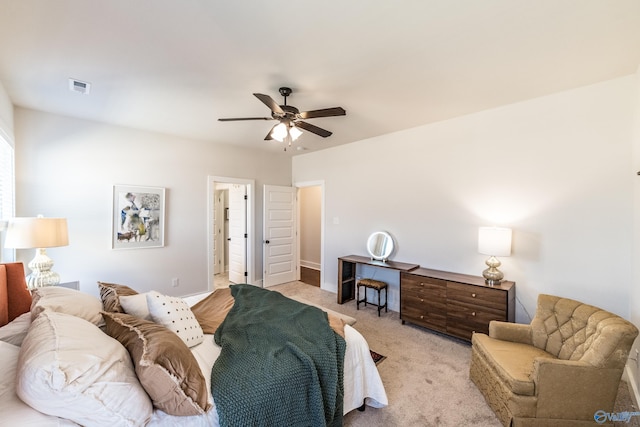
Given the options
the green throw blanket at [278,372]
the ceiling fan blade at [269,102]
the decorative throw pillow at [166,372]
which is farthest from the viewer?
the ceiling fan blade at [269,102]

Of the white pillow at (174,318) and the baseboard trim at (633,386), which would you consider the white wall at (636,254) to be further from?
the white pillow at (174,318)

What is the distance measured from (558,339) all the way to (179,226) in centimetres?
473

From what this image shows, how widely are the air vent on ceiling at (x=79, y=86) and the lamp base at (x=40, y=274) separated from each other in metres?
1.69

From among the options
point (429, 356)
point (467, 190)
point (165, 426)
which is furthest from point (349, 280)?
point (165, 426)

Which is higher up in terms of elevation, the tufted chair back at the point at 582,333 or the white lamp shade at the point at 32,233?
the white lamp shade at the point at 32,233

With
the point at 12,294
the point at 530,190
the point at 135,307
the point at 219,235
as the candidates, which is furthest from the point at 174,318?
the point at 219,235

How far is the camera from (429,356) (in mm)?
2838

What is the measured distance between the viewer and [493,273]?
9.71ft

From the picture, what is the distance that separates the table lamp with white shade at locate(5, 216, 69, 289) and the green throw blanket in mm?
1960

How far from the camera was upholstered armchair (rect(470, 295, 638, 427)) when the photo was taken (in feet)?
5.64

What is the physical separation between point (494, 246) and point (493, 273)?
0.32 meters

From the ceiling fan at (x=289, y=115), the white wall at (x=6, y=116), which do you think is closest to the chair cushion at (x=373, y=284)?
the ceiling fan at (x=289, y=115)

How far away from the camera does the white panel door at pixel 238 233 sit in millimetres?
5184

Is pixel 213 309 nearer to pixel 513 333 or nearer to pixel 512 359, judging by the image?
pixel 512 359
